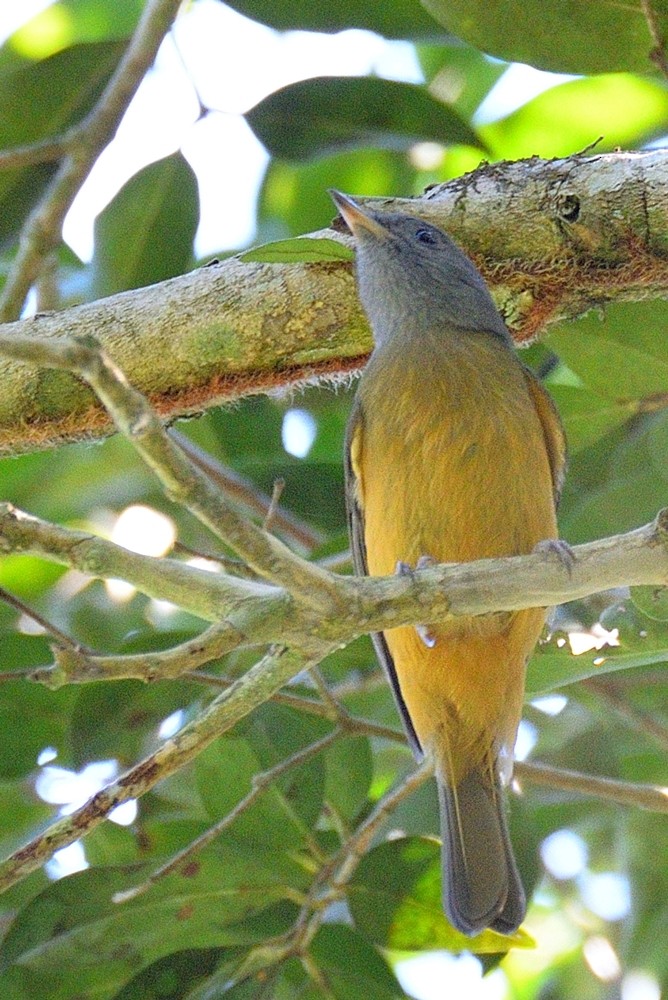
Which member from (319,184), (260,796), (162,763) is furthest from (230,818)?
(319,184)

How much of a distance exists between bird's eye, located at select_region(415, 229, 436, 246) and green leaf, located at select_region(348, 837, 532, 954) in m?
1.62

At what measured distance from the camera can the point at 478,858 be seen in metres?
3.34

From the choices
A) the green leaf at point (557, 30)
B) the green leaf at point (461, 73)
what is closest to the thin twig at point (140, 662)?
the green leaf at point (557, 30)

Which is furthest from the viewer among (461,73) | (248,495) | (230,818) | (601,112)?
(461,73)

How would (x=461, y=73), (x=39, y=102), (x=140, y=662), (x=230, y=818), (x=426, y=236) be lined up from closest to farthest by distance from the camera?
(x=140, y=662)
(x=230, y=818)
(x=426, y=236)
(x=39, y=102)
(x=461, y=73)

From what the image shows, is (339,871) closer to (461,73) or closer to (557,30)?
(557,30)

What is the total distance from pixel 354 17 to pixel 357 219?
0.85m

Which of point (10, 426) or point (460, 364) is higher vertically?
point (10, 426)

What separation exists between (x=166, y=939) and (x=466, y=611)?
5.00ft

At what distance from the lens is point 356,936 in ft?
11.4

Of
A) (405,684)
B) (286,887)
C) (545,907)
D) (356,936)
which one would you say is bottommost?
(545,907)

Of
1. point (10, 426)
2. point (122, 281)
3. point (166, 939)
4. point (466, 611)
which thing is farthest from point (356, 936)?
point (122, 281)

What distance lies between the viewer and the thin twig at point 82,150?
4.20 m

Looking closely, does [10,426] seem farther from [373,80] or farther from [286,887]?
[373,80]
